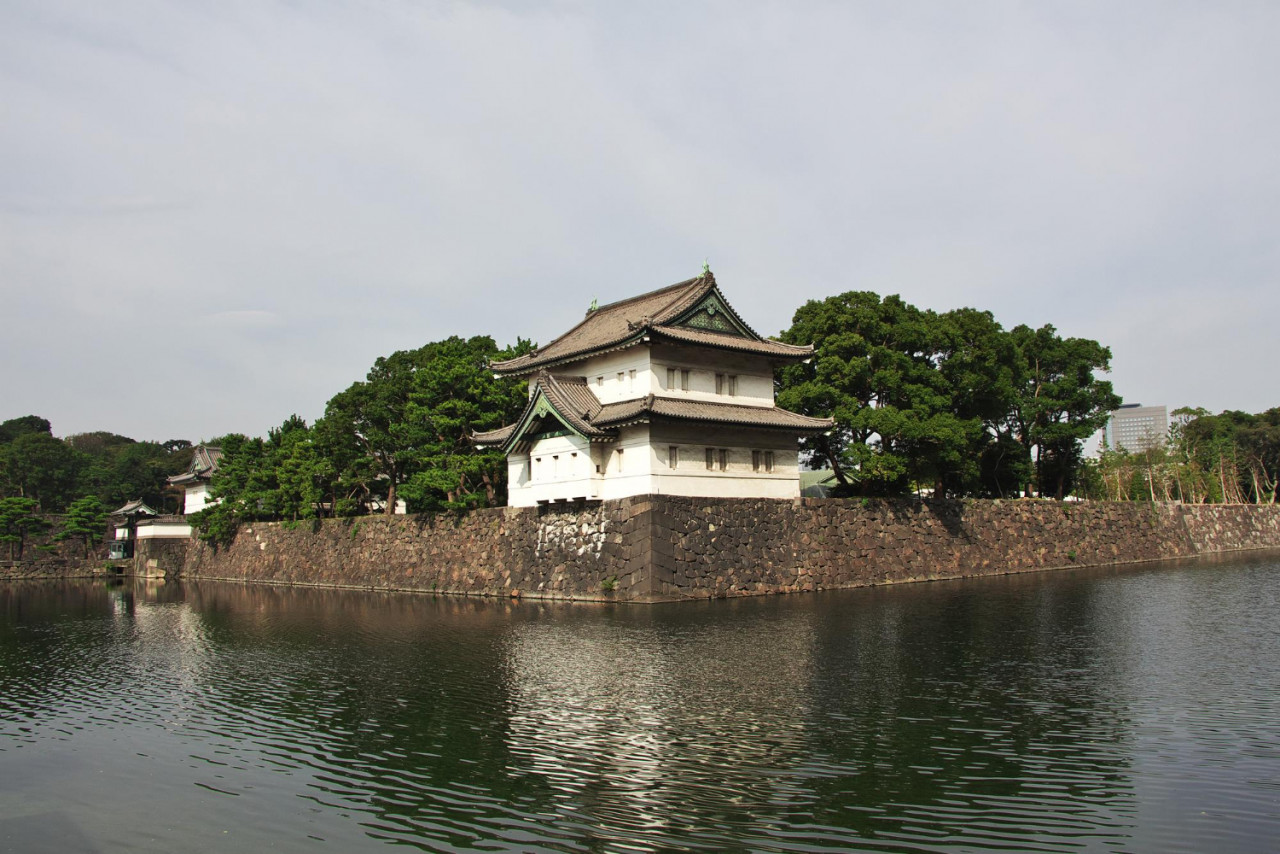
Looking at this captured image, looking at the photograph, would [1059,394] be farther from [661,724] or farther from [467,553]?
[661,724]

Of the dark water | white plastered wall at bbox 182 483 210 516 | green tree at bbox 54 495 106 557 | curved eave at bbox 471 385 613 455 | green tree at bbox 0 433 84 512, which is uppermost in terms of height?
green tree at bbox 0 433 84 512

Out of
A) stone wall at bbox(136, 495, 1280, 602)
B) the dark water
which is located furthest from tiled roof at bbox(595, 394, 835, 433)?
the dark water

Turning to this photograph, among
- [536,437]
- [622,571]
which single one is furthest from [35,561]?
[622,571]

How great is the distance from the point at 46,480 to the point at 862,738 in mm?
95190

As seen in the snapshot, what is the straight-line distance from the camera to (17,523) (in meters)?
66.4

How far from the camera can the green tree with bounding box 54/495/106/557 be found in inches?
2660

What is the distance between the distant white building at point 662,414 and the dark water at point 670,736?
7.85m

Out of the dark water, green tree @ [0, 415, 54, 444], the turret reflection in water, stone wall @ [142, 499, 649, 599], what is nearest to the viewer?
the dark water

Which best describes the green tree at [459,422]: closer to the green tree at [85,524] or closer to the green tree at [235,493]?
the green tree at [235,493]

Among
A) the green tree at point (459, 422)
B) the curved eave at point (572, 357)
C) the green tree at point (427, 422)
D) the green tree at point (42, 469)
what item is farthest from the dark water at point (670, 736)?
the green tree at point (42, 469)

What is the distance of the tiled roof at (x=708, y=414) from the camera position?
102 ft

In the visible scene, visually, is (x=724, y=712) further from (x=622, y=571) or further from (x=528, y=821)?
(x=622, y=571)

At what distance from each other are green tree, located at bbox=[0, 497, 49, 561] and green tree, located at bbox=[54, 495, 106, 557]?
1.89 meters

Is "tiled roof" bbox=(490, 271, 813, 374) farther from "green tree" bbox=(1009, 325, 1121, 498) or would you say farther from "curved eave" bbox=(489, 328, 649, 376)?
"green tree" bbox=(1009, 325, 1121, 498)
